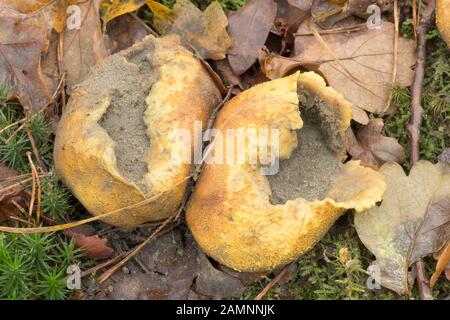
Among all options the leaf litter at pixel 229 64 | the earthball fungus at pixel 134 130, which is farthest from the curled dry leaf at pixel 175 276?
the earthball fungus at pixel 134 130

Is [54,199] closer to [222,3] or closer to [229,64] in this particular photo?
[229,64]

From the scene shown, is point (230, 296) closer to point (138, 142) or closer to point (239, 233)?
point (239, 233)

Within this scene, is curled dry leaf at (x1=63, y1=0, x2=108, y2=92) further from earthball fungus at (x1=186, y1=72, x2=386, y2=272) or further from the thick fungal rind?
the thick fungal rind

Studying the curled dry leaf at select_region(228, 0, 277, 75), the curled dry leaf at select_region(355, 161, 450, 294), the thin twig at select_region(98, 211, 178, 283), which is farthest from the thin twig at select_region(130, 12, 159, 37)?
the curled dry leaf at select_region(355, 161, 450, 294)

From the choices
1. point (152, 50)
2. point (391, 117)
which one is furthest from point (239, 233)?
point (391, 117)

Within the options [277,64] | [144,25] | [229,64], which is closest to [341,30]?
[277,64]

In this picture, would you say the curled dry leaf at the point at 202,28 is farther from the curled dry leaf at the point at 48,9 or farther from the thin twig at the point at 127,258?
the thin twig at the point at 127,258

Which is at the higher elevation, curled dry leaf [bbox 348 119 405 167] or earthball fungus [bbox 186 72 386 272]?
earthball fungus [bbox 186 72 386 272]
